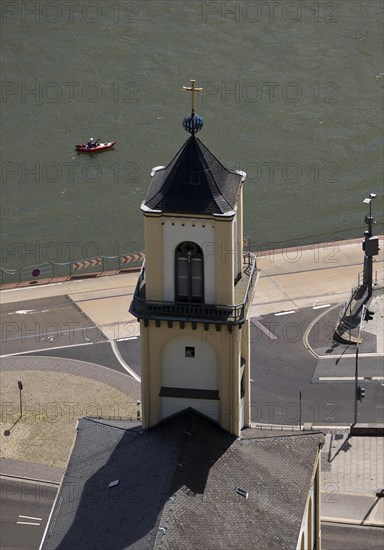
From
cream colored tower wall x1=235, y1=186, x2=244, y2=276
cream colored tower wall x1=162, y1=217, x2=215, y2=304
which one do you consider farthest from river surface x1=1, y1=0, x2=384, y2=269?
cream colored tower wall x1=162, y1=217, x2=215, y2=304

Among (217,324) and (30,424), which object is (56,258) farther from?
(217,324)

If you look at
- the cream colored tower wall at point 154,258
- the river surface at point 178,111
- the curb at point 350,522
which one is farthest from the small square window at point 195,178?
the river surface at point 178,111

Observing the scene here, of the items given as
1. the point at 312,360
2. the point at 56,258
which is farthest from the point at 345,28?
the point at 312,360

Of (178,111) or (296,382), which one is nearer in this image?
(296,382)

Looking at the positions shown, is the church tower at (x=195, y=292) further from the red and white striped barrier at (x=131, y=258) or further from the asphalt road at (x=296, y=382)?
the red and white striped barrier at (x=131, y=258)

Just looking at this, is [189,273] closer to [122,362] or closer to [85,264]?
[122,362]

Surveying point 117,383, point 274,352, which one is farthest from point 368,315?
point 117,383

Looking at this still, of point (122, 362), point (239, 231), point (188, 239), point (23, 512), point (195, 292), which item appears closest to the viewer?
point (188, 239)
